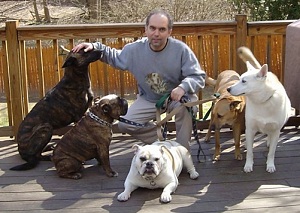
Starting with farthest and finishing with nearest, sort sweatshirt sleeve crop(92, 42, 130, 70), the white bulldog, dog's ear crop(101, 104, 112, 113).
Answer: sweatshirt sleeve crop(92, 42, 130, 70) < dog's ear crop(101, 104, 112, 113) < the white bulldog

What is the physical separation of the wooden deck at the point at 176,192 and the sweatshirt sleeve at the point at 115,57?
2.92 ft

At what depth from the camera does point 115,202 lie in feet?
12.0

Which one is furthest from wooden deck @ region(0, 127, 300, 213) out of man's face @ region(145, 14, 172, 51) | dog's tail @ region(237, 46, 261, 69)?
man's face @ region(145, 14, 172, 51)

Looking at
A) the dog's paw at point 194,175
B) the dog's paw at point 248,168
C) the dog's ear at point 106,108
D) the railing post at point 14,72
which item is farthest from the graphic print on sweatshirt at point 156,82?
the railing post at point 14,72

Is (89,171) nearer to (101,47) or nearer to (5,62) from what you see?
(101,47)

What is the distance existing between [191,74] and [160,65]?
0.30 m

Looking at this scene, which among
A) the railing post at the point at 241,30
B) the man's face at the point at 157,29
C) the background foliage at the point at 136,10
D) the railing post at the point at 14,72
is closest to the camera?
the man's face at the point at 157,29

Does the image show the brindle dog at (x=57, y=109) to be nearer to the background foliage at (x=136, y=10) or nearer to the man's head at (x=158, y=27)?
the man's head at (x=158, y=27)

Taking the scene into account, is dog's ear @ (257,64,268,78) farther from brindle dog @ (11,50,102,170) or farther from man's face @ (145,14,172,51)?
brindle dog @ (11,50,102,170)

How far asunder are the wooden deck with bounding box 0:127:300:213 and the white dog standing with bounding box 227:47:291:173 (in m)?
0.22

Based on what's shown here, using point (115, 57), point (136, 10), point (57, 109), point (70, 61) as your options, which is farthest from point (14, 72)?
point (136, 10)

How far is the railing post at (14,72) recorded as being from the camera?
4.91 meters

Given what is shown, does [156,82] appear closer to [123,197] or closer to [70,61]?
[70,61]

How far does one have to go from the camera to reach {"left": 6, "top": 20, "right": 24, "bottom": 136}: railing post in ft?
16.1
